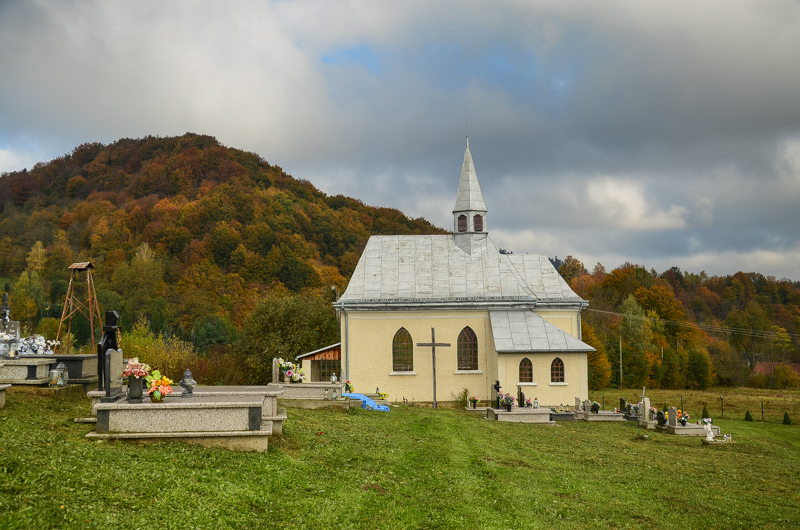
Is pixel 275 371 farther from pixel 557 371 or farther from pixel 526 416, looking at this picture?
pixel 557 371

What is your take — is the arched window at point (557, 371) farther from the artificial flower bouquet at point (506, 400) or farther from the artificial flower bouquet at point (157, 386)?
the artificial flower bouquet at point (157, 386)

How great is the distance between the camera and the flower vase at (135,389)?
1137 cm

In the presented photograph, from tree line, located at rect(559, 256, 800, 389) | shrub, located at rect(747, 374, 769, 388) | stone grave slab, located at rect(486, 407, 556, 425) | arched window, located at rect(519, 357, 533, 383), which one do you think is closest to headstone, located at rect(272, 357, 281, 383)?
stone grave slab, located at rect(486, 407, 556, 425)

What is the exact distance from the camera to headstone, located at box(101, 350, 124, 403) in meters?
11.7

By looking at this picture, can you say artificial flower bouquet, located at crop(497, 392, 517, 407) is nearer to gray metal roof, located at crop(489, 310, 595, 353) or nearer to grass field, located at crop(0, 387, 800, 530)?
gray metal roof, located at crop(489, 310, 595, 353)

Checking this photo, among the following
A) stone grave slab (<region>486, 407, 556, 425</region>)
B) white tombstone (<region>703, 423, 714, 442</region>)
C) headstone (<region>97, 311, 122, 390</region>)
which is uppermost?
headstone (<region>97, 311, 122, 390</region>)

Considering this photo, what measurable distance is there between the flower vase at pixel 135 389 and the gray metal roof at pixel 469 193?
24355 millimetres

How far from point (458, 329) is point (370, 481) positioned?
65.4ft

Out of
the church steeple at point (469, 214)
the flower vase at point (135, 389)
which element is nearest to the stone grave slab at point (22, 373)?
the flower vase at point (135, 389)

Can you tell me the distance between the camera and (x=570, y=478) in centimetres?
1391

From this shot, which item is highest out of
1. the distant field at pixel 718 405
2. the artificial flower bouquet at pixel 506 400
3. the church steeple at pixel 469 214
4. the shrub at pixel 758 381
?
the church steeple at pixel 469 214

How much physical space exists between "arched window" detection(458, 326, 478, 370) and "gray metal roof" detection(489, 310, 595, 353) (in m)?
1.54

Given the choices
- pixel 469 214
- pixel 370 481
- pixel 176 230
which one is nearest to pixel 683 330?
pixel 469 214

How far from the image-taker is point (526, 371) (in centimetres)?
2934
